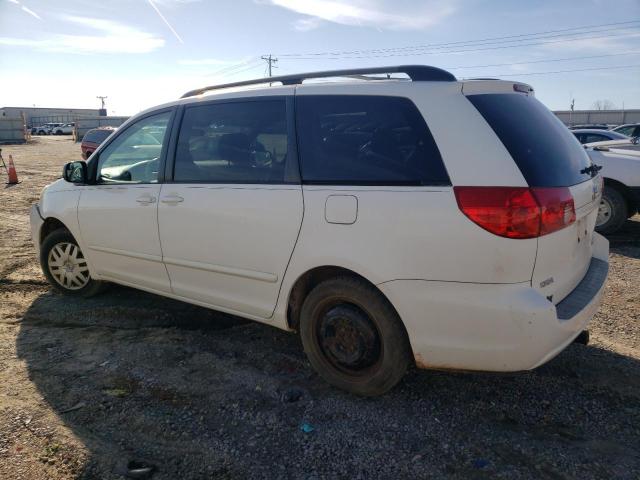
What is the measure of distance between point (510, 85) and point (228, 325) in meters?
2.86

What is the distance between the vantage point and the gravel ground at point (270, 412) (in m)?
2.49

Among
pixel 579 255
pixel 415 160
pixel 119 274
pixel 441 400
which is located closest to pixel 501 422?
pixel 441 400

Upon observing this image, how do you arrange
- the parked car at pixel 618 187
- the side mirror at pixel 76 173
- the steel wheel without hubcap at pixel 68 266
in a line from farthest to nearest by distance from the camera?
the parked car at pixel 618 187 → the steel wheel without hubcap at pixel 68 266 → the side mirror at pixel 76 173

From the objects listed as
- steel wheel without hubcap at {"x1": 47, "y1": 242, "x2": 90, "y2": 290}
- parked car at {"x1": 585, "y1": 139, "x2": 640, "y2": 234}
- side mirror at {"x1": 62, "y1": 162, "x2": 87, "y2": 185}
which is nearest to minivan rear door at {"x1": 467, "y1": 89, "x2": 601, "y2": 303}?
side mirror at {"x1": 62, "y1": 162, "x2": 87, "y2": 185}

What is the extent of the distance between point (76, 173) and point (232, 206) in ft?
6.64

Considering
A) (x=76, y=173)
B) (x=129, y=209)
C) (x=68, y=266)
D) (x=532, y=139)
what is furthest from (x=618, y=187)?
(x=68, y=266)

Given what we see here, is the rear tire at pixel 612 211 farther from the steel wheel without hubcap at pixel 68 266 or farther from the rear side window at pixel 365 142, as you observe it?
the steel wheel without hubcap at pixel 68 266

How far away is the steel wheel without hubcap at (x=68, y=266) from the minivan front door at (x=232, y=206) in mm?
1436

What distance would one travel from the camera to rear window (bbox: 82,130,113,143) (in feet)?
57.6

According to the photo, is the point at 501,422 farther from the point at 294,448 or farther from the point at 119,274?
the point at 119,274

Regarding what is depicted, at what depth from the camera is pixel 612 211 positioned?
23.4ft

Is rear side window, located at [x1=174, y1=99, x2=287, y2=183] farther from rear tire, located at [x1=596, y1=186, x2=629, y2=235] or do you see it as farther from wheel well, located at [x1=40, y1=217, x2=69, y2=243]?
rear tire, located at [x1=596, y1=186, x2=629, y2=235]

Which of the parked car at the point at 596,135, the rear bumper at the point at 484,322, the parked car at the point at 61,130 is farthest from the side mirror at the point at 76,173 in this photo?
the parked car at the point at 61,130

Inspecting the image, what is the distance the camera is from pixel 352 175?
286 centimetres
